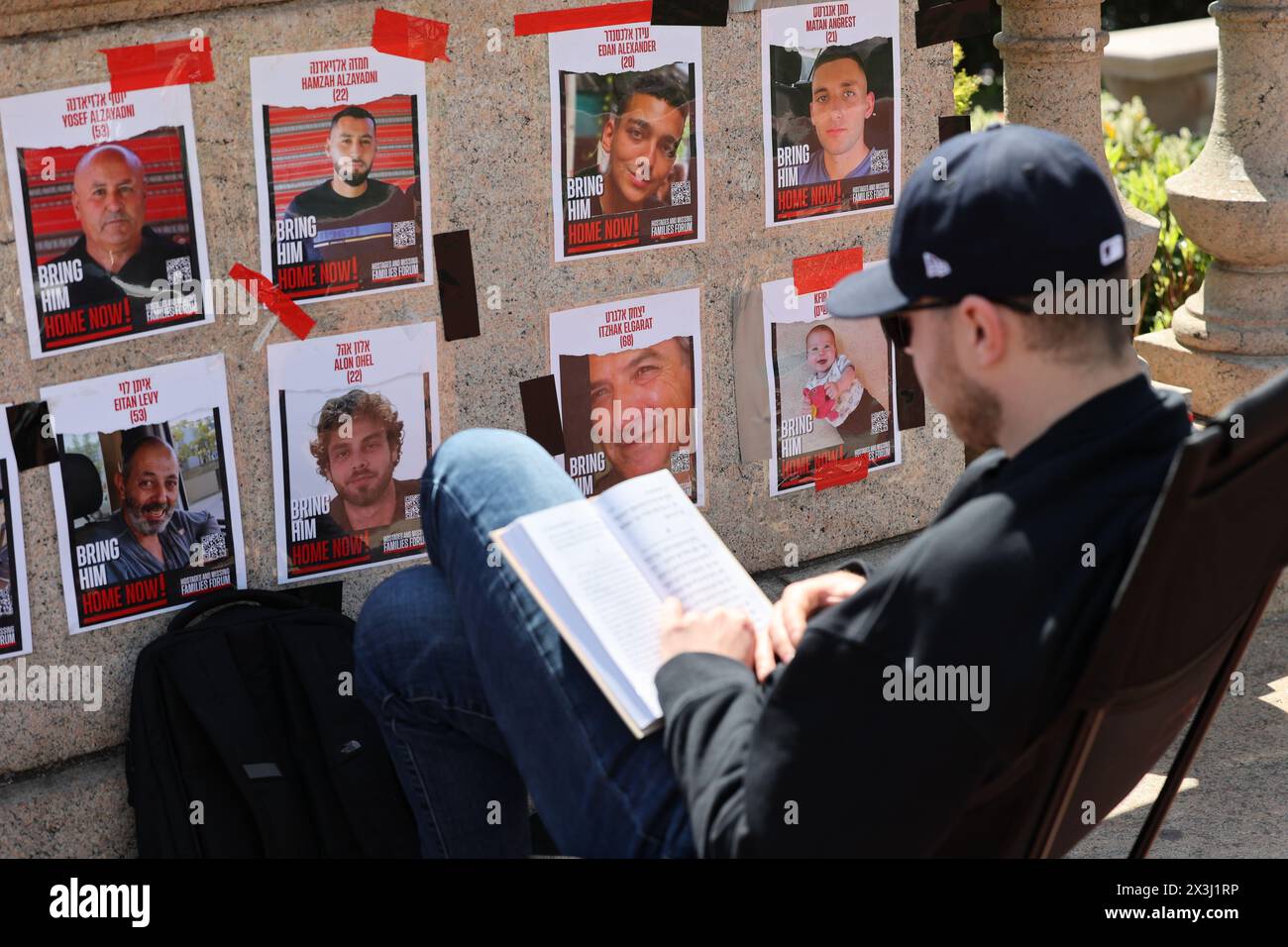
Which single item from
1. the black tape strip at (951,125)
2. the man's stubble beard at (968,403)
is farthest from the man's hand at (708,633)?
the black tape strip at (951,125)

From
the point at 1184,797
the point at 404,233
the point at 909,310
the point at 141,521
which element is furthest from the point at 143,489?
the point at 1184,797

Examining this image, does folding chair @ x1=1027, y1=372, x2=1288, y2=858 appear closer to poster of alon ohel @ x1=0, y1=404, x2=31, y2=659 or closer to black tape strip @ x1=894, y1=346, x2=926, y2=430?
black tape strip @ x1=894, y1=346, x2=926, y2=430

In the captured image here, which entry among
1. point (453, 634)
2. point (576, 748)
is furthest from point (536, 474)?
point (576, 748)

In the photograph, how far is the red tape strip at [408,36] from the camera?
8.68 ft

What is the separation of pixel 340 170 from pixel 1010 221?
137 cm

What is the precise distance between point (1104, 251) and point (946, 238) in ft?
0.58

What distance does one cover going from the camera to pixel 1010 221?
169 centimetres

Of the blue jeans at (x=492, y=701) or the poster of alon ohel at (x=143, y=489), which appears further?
the poster of alon ohel at (x=143, y=489)

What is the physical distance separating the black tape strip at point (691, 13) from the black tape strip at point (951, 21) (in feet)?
1.64

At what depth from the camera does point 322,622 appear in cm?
273

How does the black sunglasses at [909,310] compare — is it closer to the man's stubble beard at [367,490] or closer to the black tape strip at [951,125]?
the man's stubble beard at [367,490]

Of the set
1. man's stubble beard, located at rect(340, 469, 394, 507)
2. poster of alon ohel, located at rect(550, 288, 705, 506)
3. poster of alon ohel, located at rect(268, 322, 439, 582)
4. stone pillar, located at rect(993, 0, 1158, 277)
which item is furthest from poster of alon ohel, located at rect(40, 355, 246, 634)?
stone pillar, located at rect(993, 0, 1158, 277)
